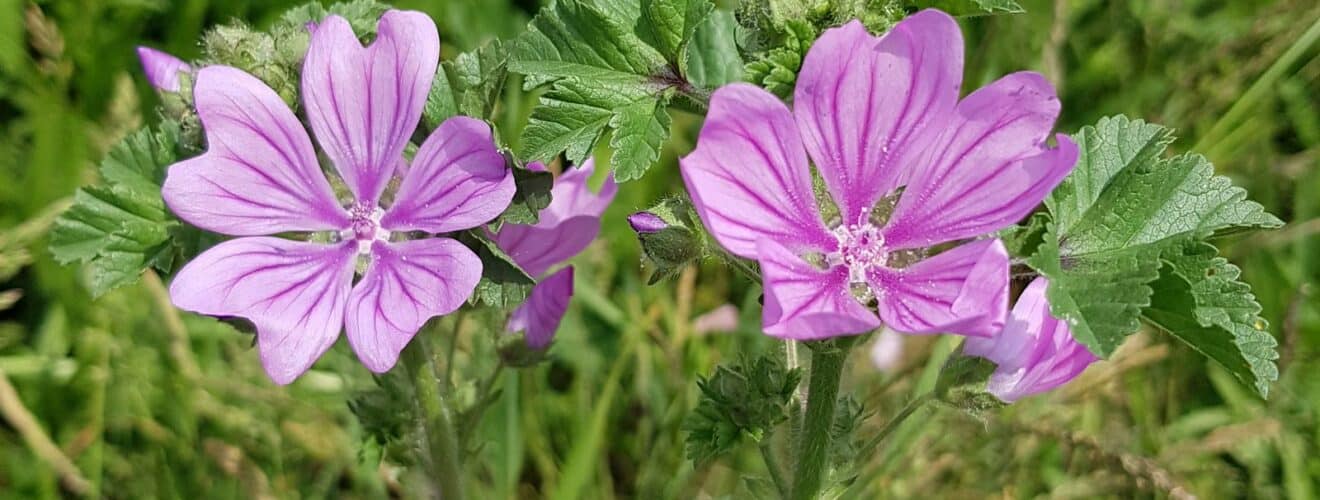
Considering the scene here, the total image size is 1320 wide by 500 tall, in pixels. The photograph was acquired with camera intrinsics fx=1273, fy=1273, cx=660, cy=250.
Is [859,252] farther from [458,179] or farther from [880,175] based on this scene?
[458,179]

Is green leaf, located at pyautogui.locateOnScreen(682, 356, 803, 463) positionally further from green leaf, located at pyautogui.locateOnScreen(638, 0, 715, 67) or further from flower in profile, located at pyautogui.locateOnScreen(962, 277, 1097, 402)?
green leaf, located at pyautogui.locateOnScreen(638, 0, 715, 67)

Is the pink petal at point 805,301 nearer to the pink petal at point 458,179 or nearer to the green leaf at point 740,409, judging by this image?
the green leaf at point 740,409

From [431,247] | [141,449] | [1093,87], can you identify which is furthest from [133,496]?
[1093,87]

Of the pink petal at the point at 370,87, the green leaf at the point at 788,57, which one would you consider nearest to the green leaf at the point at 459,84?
the pink petal at the point at 370,87

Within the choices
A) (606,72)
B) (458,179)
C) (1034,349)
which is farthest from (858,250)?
(458,179)

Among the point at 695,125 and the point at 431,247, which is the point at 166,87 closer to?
the point at 431,247

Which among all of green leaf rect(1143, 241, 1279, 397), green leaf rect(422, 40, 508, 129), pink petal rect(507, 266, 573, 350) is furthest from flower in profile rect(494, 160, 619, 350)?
green leaf rect(1143, 241, 1279, 397)
